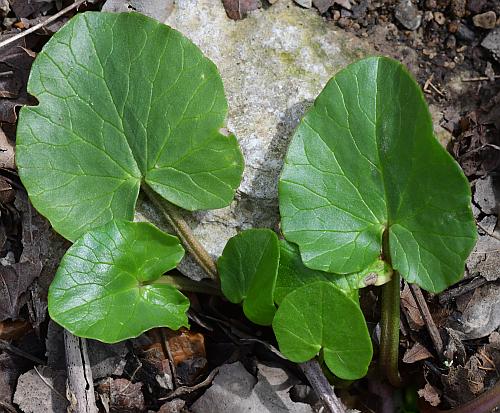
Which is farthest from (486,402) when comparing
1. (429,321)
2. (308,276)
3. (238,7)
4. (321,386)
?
(238,7)

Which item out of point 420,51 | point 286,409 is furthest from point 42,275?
point 420,51

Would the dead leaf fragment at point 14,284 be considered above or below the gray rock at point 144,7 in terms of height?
below

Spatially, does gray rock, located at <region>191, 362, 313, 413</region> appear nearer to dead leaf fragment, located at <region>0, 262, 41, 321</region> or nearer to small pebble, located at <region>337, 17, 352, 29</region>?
dead leaf fragment, located at <region>0, 262, 41, 321</region>

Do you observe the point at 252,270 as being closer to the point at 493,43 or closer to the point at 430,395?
the point at 430,395

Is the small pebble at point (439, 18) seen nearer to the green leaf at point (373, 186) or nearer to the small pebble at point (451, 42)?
the small pebble at point (451, 42)

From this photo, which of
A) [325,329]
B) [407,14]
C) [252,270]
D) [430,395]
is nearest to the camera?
[325,329]

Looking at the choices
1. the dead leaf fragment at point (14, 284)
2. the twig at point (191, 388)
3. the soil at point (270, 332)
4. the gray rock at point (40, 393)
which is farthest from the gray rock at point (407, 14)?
the gray rock at point (40, 393)

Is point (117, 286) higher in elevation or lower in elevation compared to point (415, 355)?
higher
